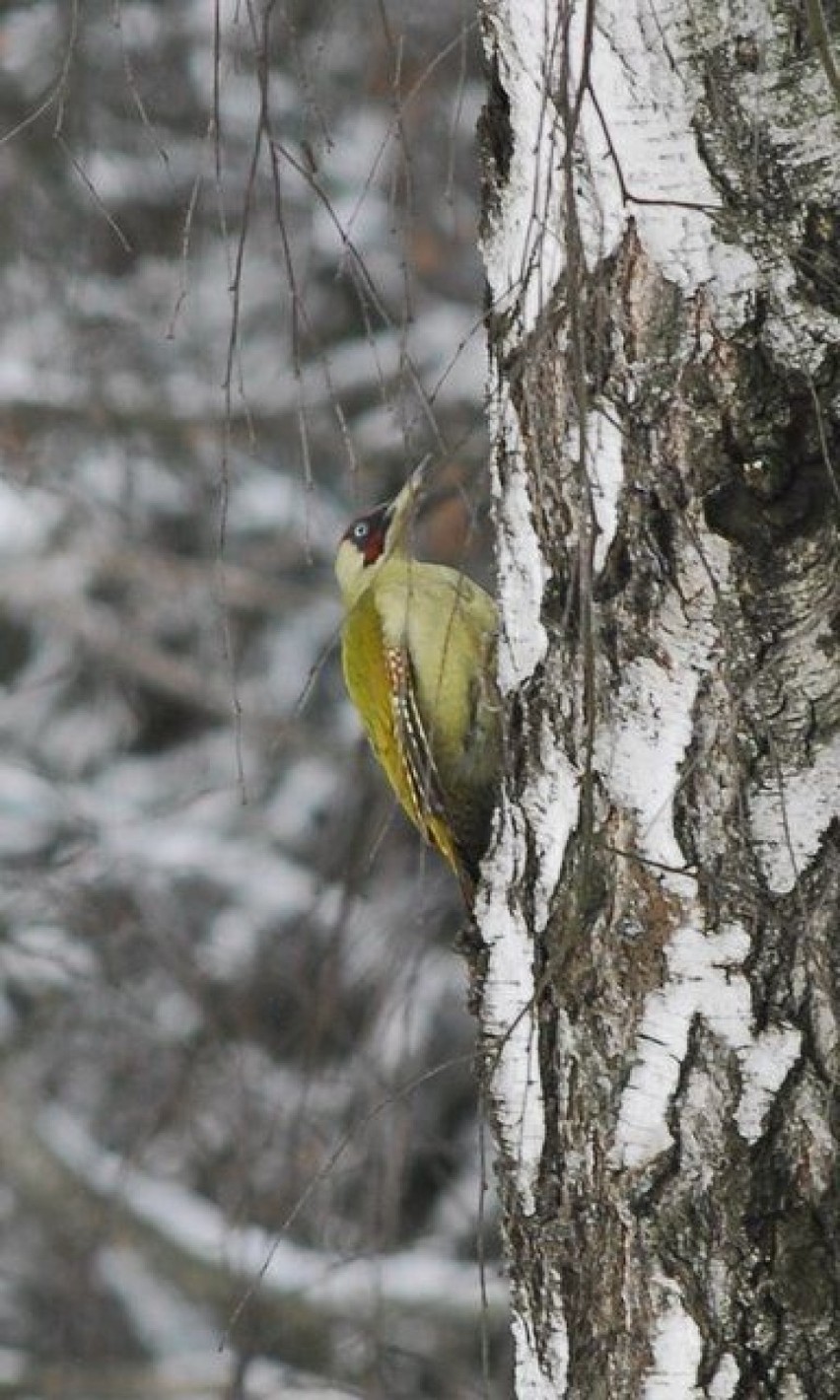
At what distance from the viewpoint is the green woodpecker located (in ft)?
12.4

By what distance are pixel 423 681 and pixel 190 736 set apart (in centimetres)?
450

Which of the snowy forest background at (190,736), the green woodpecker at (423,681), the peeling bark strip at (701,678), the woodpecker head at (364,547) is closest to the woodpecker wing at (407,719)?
the green woodpecker at (423,681)

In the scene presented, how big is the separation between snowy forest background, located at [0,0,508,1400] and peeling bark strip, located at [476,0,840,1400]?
2.64 meters

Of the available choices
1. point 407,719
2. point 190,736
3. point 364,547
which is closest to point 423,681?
point 407,719

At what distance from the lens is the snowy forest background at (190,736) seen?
6.21 metres

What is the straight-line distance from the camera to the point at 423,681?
4.47m

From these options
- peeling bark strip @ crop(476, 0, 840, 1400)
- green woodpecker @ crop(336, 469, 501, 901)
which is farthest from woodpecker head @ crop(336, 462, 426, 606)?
peeling bark strip @ crop(476, 0, 840, 1400)

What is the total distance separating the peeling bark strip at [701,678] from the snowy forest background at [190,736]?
8.66ft

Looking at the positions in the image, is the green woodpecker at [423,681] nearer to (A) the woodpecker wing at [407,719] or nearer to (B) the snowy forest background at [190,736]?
(A) the woodpecker wing at [407,719]

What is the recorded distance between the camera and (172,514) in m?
8.62

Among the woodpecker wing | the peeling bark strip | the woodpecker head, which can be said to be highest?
the woodpecker head

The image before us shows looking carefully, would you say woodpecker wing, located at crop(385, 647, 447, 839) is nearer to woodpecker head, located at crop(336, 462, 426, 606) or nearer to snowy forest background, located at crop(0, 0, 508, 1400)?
woodpecker head, located at crop(336, 462, 426, 606)

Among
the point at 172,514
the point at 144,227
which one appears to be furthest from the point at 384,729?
the point at 172,514

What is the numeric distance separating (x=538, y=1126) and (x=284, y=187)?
5307 mm
